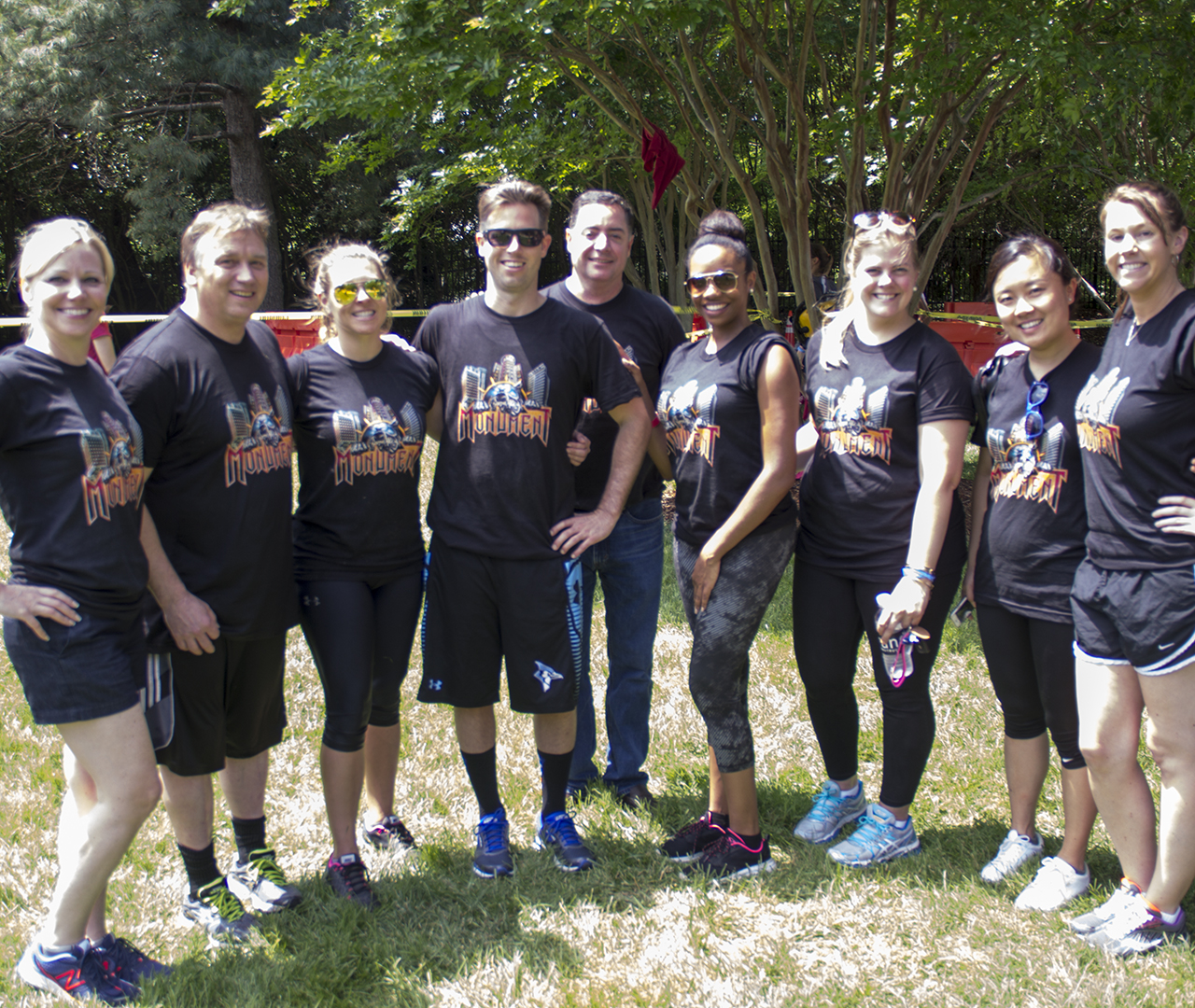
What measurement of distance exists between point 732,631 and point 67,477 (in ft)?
6.48

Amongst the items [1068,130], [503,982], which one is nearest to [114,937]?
[503,982]

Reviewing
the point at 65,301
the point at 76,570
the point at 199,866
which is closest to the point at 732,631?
the point at 199,866

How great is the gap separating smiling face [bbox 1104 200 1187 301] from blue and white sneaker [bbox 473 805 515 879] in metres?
2.57

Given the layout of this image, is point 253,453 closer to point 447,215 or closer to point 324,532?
point 324,532

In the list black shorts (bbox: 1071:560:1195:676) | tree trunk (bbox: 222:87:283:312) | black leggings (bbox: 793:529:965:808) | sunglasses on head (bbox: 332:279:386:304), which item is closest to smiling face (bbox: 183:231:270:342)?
sunglasses on head (bbox: 332:279:386:304)

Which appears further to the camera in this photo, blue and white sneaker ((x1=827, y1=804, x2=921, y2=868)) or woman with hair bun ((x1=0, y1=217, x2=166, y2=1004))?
blue and white sneaker ((x1=827, y1=804, x2=921, y2=868))

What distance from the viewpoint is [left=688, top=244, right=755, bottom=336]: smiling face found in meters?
3.13

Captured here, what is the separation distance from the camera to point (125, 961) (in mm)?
2814

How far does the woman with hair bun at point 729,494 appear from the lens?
310 centimetres

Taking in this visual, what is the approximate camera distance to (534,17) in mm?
6215

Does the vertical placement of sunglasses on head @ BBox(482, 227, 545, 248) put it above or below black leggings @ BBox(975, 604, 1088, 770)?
above

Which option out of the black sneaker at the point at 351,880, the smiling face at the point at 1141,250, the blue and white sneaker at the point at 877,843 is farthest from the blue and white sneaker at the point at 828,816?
the smiling face at the point at 1141,250

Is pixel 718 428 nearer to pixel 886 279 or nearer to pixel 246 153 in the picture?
pixel 886 279

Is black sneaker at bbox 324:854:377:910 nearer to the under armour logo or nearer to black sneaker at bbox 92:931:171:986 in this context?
black sneaker at bbox 92:931:171:986
